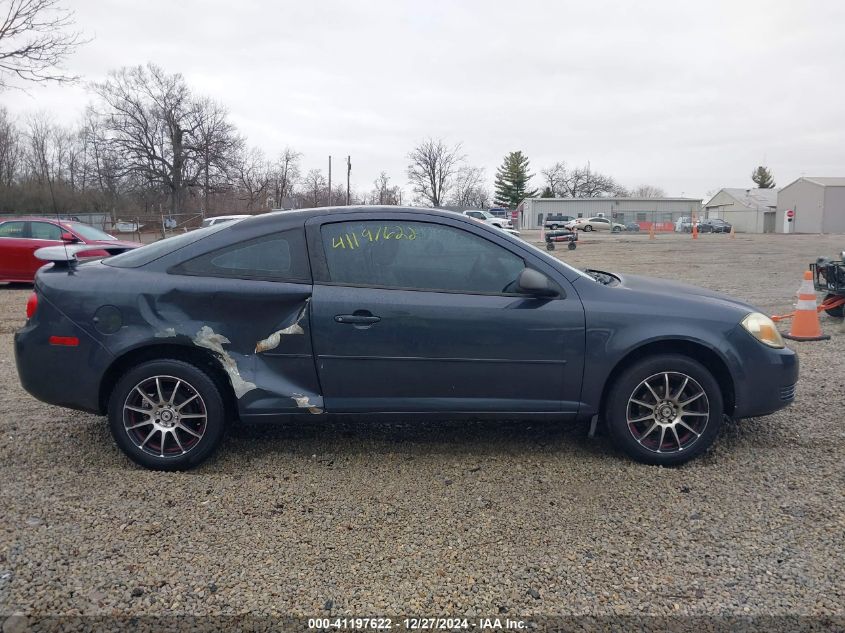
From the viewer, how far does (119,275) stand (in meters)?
3.75

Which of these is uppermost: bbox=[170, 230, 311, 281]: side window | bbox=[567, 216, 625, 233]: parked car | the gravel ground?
bbox=[567, 216, 625, 233]: parked car

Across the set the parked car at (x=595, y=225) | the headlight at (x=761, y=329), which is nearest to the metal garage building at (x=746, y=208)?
the parked car at (x=595, y=225)

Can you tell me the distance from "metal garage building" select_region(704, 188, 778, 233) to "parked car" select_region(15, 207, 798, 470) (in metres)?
69.4

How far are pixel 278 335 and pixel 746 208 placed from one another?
264 feet

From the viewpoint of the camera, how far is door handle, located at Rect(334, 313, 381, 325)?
A: 11.9 feet

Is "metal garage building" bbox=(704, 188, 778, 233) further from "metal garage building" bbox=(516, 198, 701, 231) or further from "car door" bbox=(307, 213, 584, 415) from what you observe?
"car door" bbox=(307, 213, 584, 415)

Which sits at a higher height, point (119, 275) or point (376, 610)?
point (119, 275)

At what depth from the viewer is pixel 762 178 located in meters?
97.7

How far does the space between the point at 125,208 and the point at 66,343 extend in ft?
171

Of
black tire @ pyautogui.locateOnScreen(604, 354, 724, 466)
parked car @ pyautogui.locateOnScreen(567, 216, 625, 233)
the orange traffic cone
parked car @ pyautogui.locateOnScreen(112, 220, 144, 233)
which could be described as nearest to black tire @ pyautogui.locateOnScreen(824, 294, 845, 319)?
the orange traffic cone

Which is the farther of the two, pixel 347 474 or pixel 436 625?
pixel 347 474

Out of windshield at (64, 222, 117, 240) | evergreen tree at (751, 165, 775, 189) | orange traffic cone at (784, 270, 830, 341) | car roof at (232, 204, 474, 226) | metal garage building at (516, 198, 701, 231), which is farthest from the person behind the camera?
evergreen tree at (751, 165, 775, 189)

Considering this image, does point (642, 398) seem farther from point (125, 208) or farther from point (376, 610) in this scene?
point (125, 208)

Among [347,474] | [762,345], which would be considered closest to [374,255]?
[347,474]
